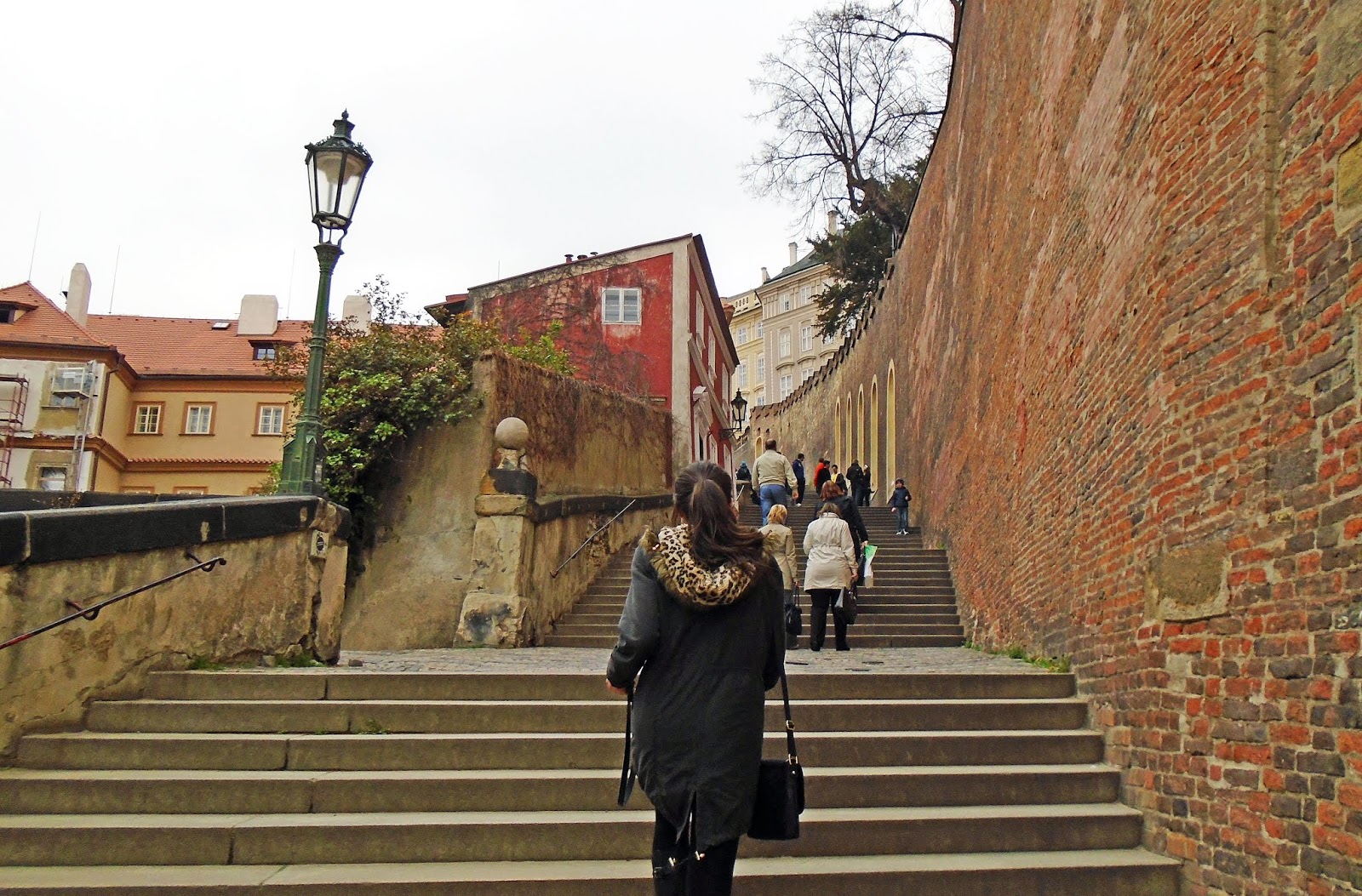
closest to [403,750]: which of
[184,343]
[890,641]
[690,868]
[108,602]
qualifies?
[108,602]

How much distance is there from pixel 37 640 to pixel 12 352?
115ft

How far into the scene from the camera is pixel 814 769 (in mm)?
5828

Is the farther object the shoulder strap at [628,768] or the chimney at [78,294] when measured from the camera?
the chimney at [78,294]

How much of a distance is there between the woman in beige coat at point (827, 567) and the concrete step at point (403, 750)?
3893mm

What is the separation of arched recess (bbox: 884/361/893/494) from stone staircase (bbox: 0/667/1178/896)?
666 inches

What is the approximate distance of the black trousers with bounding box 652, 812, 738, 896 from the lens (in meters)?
3.31

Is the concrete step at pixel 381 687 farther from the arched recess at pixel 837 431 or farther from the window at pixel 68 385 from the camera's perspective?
the window at pixel 68 385

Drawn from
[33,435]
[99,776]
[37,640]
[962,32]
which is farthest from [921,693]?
[33,435]

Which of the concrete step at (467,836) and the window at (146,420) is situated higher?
the window at (146,420)

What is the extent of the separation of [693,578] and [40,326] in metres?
39.0

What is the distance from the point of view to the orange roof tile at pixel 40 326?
35.4 metres

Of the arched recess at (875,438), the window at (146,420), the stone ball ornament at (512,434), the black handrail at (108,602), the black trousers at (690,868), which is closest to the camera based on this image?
the black trousers at (690,868)

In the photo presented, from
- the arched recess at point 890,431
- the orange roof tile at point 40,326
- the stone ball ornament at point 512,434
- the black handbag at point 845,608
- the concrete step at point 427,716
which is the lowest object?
the concrete step at point 427,716

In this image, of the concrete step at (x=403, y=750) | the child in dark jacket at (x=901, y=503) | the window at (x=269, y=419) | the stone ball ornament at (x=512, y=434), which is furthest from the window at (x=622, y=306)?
the concrete step at (x=403, y=750)
